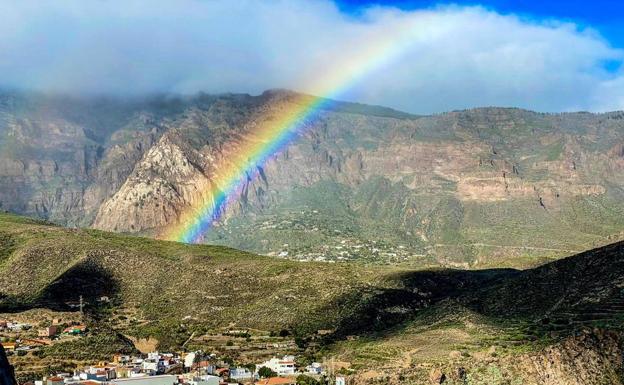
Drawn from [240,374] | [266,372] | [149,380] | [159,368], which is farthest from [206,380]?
[159,368]

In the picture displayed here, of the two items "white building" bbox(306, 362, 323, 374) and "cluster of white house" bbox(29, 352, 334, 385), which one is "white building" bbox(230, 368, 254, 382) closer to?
"cluster of white house" bbox(29, 352, 334, 385)

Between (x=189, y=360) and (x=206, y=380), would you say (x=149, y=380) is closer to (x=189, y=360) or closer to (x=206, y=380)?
(x=206, y=380)

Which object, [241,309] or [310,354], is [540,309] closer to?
[310,354]

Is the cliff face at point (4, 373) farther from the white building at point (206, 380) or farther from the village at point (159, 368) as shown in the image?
the white building at point (206, 380)

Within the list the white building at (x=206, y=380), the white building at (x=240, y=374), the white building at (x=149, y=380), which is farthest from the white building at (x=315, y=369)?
the white building at (x=149, y=380)

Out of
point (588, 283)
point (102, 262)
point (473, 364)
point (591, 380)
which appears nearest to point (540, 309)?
point (588, 283)
